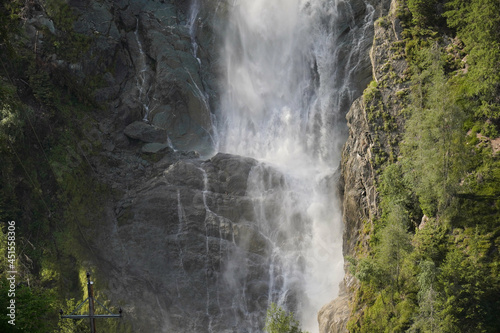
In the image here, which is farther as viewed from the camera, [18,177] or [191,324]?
[18,177]

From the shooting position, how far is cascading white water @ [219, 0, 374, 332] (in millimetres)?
38031

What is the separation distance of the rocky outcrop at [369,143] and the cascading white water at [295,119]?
6069 millimetres

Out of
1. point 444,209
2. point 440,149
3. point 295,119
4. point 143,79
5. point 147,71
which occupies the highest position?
point 147,71

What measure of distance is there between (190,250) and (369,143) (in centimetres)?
1659

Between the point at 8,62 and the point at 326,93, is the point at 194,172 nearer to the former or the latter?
the point at 326,93

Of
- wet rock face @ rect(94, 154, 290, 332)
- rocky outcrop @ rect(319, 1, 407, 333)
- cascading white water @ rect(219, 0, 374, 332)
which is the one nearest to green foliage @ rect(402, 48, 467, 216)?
rocky outcrop @ rect(319, 1, 407, 333)

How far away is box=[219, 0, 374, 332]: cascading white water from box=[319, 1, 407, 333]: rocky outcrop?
6069 mm

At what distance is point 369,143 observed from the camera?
100 ft

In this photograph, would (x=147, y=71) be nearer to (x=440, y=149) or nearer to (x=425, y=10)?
(x=425, y=10)

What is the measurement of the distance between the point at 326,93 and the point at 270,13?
38.6 ft

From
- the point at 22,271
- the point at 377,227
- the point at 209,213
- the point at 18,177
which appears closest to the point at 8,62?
the point at 18,177

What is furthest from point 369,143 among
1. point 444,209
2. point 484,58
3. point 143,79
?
point 143,79

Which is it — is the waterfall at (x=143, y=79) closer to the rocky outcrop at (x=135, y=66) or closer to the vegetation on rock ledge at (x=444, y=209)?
the rocky outcrop at (x=135, y=66)

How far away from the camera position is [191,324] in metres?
36.8
